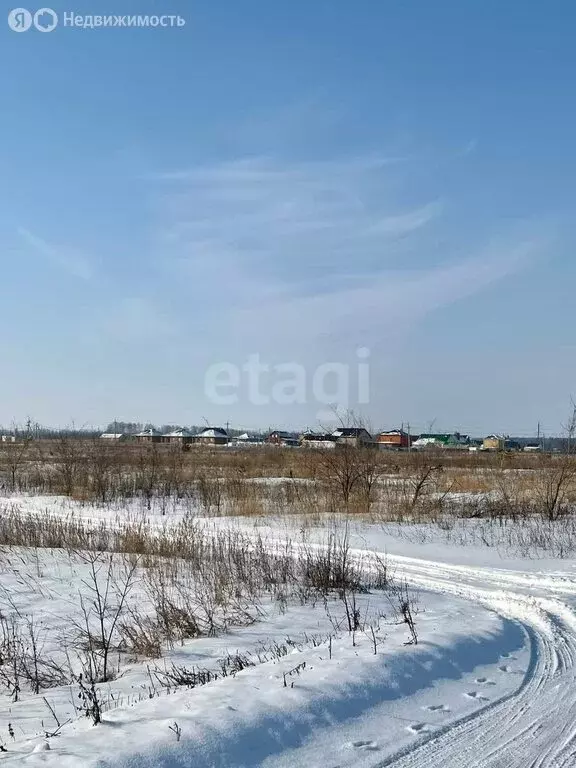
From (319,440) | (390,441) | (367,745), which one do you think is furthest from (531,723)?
(390,441)

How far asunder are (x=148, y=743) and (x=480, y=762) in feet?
6.08

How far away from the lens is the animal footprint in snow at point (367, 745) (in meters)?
3.94

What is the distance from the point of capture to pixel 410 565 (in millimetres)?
11617

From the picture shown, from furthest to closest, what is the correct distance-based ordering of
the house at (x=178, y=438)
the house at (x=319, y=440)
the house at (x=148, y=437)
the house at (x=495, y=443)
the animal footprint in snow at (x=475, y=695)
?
1. the house at (x=148, y=437)
2. the house at (x=178, y=438)
3. the house at (x=495, y=443)
4. the house at (x=319, y=440)
5. the animal footprint in snow at (x=475, y=695)

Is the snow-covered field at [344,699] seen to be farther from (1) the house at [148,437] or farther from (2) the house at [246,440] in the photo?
(2) the house at [246,440]

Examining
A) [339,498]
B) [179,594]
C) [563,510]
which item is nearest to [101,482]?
[339,498]

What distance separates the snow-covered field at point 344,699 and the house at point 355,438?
1463 cm

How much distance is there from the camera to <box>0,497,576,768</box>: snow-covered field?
3809 millimetres

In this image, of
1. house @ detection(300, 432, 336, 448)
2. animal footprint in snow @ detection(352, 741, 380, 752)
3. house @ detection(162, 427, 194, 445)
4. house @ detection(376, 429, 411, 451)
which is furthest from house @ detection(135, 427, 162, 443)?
animal footprint in snow @ detection(352, 741, 380, 752)

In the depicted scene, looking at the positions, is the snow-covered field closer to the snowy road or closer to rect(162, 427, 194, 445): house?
the snowy road

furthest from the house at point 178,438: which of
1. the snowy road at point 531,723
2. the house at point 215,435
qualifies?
the snowy road at point 531,723

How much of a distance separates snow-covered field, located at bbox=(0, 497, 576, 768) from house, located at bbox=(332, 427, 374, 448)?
1463cm

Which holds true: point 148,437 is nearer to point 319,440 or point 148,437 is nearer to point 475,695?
point 319,440

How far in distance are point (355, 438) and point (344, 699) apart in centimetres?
1881
